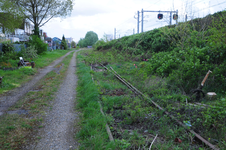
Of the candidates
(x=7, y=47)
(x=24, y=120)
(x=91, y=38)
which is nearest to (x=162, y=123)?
(x=24, y=120)

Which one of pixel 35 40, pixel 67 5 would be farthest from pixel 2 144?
pixel 67 5

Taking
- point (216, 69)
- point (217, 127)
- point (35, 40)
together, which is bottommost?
point (217, 127)

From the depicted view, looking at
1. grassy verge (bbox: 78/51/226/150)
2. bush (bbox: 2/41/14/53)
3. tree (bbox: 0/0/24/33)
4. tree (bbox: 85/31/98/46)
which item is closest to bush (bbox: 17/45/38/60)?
bush (bbox: 2/41/14/53)

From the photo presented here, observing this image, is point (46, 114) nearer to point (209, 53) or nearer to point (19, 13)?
point (209, 53)

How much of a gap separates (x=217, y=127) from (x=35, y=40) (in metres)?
27.8

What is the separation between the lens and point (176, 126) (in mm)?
4230

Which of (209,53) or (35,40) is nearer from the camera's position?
(209,53)

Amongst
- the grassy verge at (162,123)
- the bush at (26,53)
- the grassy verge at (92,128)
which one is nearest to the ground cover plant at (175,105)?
the grassy verge at (162,123)

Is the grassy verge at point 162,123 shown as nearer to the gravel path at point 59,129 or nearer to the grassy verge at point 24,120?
the gravel path at point 59,129

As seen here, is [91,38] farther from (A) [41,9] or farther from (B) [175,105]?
(B) [175,105]

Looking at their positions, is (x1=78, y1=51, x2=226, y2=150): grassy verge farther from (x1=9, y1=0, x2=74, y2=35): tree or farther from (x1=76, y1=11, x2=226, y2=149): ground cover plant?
(x1=9, y1=0, x2=74, y2=35): tree

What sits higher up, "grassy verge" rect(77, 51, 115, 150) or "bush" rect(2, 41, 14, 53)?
"bush" rect(2, 41, 14, 53)

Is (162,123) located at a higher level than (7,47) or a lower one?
lower

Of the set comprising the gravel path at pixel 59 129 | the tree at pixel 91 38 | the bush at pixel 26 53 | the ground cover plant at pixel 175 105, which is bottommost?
the gravel path at pixel 59 129
